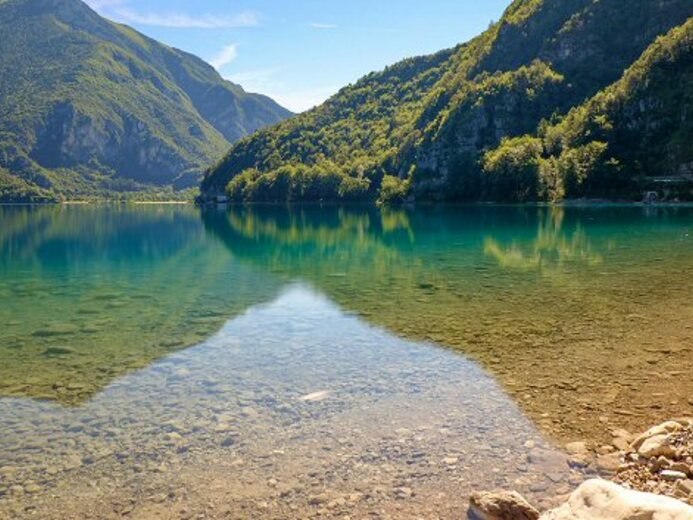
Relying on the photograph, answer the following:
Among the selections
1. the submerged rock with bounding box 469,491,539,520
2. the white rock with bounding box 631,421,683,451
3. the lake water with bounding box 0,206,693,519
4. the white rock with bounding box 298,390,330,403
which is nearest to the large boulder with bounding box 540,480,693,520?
the submerged rock with bounding box 469,491,539,520

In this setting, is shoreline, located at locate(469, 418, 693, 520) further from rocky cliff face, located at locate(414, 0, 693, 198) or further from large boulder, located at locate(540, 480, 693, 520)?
rocky cliff face, located at locate(414, 0, 693, 198)

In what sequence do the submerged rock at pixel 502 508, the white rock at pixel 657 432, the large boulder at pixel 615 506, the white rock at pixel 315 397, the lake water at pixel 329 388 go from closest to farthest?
the large boulder at pixel 615 506
the submerged rock at pixel 502 508
the lake water at pixel 329 388
the white rock at pixel 657 432
the white rock at pixel 315 397

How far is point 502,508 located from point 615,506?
202 centimetres

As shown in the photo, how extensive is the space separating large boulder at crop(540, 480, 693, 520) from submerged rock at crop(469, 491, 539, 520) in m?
0.89

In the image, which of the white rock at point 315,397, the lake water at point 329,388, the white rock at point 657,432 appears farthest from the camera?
the white rock at point 315,397

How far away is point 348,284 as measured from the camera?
1257 inches

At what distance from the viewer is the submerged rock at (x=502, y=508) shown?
777cm

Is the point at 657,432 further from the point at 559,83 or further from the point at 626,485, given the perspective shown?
the point at 559,83

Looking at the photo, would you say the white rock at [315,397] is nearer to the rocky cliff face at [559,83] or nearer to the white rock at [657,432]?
the white rock at [657,432]

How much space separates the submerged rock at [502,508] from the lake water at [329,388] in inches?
22.1

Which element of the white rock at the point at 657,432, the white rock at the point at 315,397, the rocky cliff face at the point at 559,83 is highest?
the rocky cliff face at the point at 559,83

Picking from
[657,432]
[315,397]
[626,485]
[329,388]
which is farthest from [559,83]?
[626,485]

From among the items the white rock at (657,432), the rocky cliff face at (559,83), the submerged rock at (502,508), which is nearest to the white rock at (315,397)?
the submerged rock at (502,508)

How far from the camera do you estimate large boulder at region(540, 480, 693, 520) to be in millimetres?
5730
